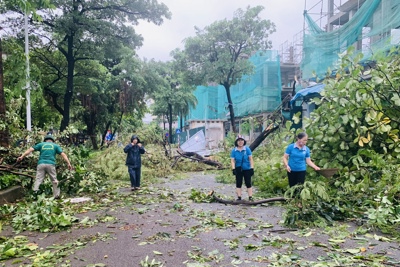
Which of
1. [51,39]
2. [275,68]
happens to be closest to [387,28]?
[275,68]

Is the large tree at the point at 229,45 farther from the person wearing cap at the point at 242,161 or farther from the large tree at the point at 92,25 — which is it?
the person wearing cap at the point at 242,161

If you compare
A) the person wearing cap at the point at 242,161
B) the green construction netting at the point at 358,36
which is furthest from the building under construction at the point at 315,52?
the person wearing cap at the point at 242,161

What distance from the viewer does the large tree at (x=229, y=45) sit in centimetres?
2023

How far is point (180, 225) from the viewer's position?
5.42m

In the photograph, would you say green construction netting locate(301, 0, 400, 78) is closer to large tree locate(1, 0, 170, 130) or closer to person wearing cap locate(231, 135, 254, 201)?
person wearing cap locate(231, 135, 254, 201)

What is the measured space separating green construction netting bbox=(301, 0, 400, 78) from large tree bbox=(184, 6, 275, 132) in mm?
4067

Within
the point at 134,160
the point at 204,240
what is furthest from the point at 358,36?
the point at 204,240

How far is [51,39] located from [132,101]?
810cm

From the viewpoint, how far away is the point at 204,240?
4.56m

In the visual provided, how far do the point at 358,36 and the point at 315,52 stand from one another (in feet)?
8.64

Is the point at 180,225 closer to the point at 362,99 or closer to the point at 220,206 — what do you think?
the point at 220,206

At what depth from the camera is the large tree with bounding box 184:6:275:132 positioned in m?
20.2

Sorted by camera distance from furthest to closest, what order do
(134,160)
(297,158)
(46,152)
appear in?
1. (134,160)
2. (46,152)
3. (297,158)

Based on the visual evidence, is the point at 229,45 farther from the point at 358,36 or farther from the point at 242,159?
the point at 242,159
